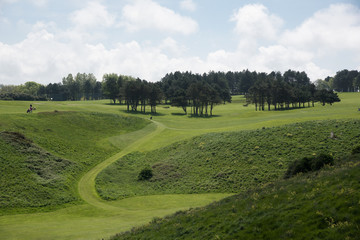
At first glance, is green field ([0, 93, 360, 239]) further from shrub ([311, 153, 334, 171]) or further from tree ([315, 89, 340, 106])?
tree ([315, 89, 340, 106])

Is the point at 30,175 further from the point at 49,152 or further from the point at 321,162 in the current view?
the point at 321,162

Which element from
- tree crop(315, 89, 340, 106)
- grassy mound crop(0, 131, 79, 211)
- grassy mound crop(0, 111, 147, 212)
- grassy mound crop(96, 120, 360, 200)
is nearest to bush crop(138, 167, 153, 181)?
grassy mound crop(96, 120, 360, 200)

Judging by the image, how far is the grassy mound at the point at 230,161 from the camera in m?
44.7

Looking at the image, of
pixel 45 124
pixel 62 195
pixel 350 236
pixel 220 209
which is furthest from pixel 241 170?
pixel 45 124

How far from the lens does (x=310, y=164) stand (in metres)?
30.2

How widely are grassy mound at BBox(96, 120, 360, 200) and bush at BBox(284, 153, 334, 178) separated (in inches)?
435

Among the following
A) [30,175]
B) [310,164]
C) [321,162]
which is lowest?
[30,175]

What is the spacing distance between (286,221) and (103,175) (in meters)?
41.6

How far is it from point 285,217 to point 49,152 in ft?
167

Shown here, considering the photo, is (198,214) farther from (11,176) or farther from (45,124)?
(45,124)

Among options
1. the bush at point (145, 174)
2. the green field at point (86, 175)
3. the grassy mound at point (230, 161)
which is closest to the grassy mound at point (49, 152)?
the green field at point (86, 175)

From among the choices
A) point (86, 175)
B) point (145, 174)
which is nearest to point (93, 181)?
point (86, 175)

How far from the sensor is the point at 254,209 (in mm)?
20297

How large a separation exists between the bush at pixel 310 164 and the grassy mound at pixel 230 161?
1106cm
